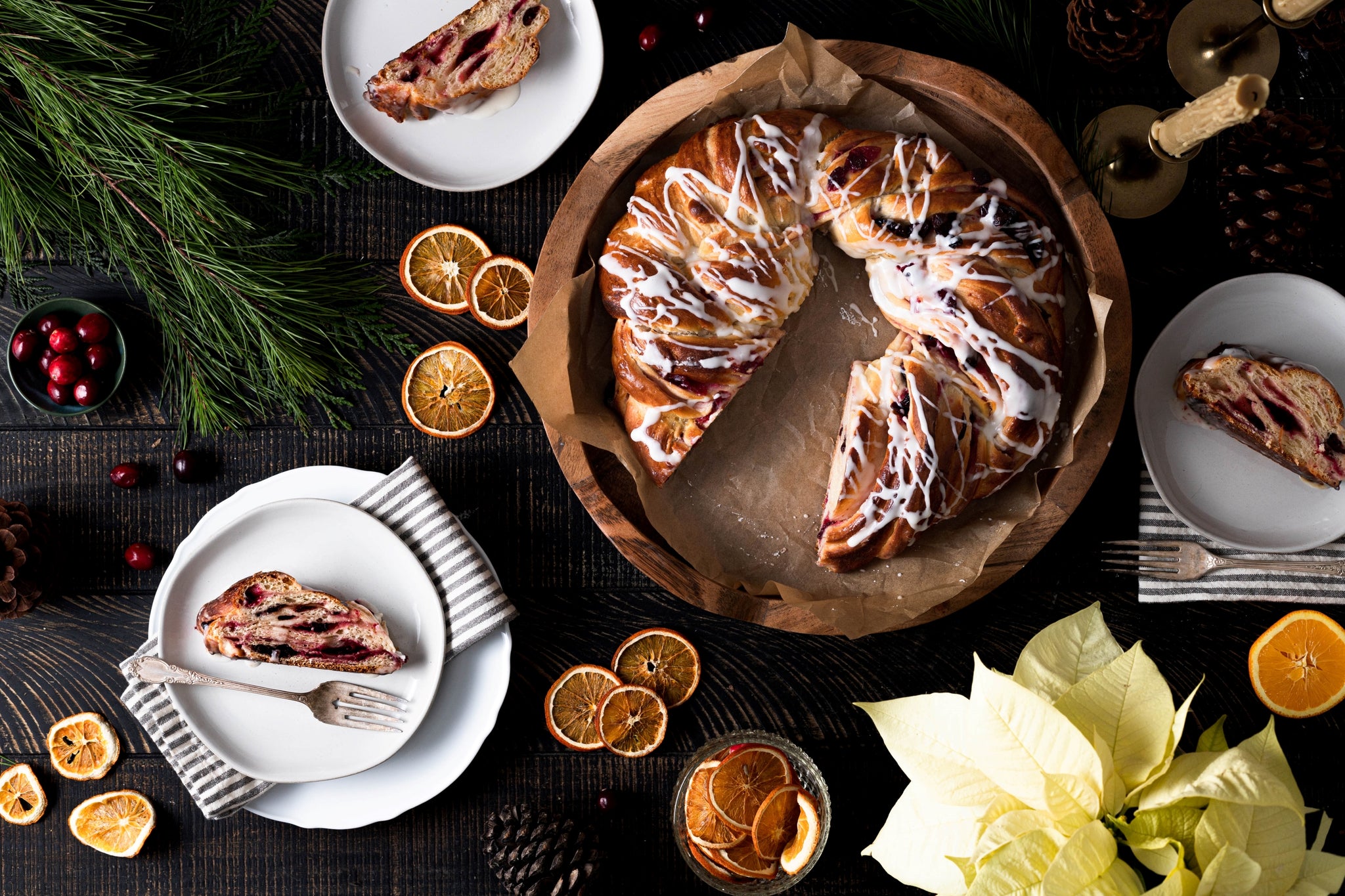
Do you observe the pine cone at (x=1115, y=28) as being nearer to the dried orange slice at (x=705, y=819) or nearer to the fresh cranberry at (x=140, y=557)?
the dried orange slice at (x=705, y=819)

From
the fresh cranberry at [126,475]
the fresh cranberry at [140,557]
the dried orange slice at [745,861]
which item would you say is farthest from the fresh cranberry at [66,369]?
the dried orange slice at [745,861]

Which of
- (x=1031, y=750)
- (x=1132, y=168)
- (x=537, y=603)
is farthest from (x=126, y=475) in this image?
(x=1132, y=168)

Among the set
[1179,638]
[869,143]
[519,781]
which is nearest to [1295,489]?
[1179,638]

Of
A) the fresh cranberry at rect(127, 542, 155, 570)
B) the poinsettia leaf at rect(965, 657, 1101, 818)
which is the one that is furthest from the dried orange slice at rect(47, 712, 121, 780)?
the poinsettia leaf at rect(965, 657, 1101, 818)

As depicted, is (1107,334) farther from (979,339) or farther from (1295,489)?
(1295,489)

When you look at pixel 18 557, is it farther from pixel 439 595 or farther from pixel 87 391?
pixel 439 595
